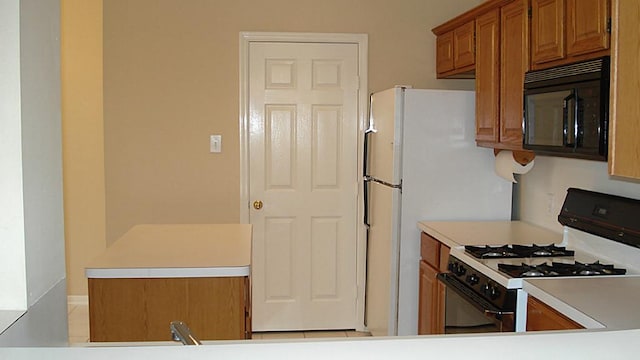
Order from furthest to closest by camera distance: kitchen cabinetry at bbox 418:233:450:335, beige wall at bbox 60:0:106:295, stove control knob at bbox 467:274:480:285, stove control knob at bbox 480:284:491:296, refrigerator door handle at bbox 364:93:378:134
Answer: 1. beige wall at bbox 60:0:106:295
2. refrigerator door handle at bbox 364:93:378:134
3. kitchen cabinetry at bbox 418:233:450:335
4. stove control knob at bbox 467:274:480:285
5. stove control knob at bbox 480:284:491:296

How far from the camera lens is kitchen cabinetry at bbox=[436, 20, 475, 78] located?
147 inches

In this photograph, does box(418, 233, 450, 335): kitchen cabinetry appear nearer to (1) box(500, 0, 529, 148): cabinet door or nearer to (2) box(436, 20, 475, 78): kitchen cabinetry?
(1) box(500, 0, 529, 148): cabinet door

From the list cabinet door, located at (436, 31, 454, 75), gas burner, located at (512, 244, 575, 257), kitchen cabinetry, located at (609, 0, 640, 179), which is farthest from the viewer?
cabinet door, located at (436, 31, 454, 75)

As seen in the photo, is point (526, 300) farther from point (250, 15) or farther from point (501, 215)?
point (250, 15)

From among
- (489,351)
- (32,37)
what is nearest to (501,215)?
(489,351)

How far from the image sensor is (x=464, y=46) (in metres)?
3.86

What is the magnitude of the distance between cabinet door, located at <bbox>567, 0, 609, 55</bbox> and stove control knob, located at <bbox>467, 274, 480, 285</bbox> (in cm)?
99

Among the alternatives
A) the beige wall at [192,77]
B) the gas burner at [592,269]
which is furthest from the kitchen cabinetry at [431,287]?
the beige wall at [192,77]

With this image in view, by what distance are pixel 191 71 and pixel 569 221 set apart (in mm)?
2564

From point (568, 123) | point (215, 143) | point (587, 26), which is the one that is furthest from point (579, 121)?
point (215, 143)

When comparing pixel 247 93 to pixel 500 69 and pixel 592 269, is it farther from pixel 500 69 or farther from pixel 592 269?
pixel 592 269

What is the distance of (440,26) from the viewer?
4230 millimetres

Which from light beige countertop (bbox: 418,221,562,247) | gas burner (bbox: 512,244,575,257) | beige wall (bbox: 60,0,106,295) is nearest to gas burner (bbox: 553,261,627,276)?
gas burner (bbox: 512,244,575,257)

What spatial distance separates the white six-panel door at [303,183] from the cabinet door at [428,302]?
94 centimetres
